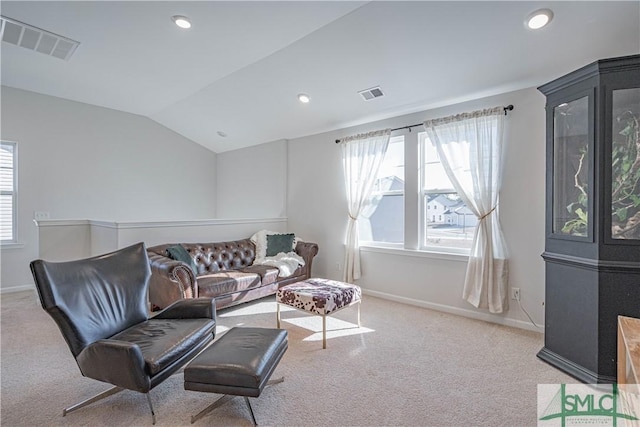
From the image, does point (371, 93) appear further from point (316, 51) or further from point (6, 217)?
point (6, 217)

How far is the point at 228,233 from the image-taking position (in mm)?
4949

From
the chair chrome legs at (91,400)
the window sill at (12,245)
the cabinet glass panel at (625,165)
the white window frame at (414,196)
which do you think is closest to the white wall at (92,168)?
the window sill at (12,245)

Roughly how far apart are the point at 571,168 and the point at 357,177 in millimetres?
2601

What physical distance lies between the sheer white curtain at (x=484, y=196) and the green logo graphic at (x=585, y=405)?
1.21 meters

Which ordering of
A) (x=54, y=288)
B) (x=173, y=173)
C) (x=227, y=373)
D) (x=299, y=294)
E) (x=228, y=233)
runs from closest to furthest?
1. (x=227, y=373)
2. (x=54, y=288)
3. (x=299, y=294)
4. (x=228, y=233)
5. (x=173, y=173)

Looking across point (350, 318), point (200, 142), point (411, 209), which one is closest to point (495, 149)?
point (411, 209)

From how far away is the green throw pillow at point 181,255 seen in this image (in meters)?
3.81

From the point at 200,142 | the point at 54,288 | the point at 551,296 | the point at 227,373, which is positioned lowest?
the point at 227,373

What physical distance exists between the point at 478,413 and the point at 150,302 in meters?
3.46

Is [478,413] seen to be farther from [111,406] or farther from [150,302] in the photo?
[150,302]

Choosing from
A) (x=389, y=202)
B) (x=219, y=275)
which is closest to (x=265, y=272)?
(x=219, y=275)

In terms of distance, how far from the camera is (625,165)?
7.46 ft

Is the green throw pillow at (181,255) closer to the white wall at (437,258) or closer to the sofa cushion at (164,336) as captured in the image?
the sofa cushion at (164,336)

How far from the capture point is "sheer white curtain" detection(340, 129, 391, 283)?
14.8ft
